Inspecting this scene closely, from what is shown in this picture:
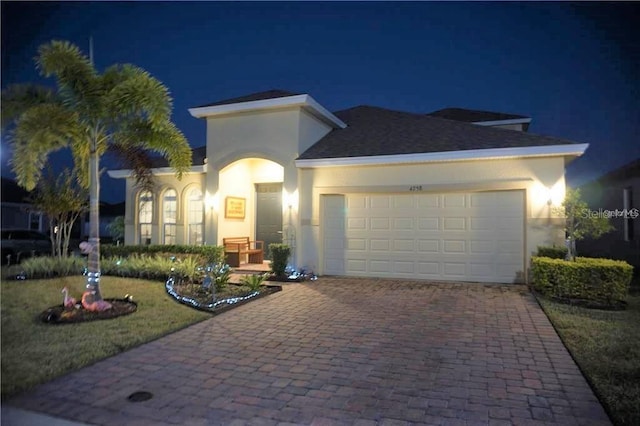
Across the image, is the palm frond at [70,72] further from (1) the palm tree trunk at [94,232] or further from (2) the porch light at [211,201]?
(2) the porch light at [211,201]

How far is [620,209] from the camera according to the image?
47.8ft

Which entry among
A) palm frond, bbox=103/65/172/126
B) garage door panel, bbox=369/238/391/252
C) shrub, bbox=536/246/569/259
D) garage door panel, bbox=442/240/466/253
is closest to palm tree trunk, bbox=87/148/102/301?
palm frond, bbox=103/65/172/126

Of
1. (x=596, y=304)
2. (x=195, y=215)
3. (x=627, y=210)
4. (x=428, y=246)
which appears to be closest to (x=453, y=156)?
(x=428, y=246)

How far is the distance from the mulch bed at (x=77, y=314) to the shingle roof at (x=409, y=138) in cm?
682

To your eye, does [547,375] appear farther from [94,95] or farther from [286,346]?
[94,95]

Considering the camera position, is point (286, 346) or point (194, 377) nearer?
point (194, 377)

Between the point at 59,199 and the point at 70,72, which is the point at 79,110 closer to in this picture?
the point at 70,72

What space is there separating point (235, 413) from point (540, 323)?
5.51 metres

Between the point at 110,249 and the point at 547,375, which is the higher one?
the point at 110,249

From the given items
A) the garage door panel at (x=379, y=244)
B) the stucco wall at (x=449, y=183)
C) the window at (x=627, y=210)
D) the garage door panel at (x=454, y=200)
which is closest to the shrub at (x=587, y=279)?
the stucco wall at (x=449, y=183)

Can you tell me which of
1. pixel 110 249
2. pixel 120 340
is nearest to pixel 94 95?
pixel 120 340

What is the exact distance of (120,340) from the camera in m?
5.93

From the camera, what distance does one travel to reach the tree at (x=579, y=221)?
9.47 m

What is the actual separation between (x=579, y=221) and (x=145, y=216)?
1363 centimetres
